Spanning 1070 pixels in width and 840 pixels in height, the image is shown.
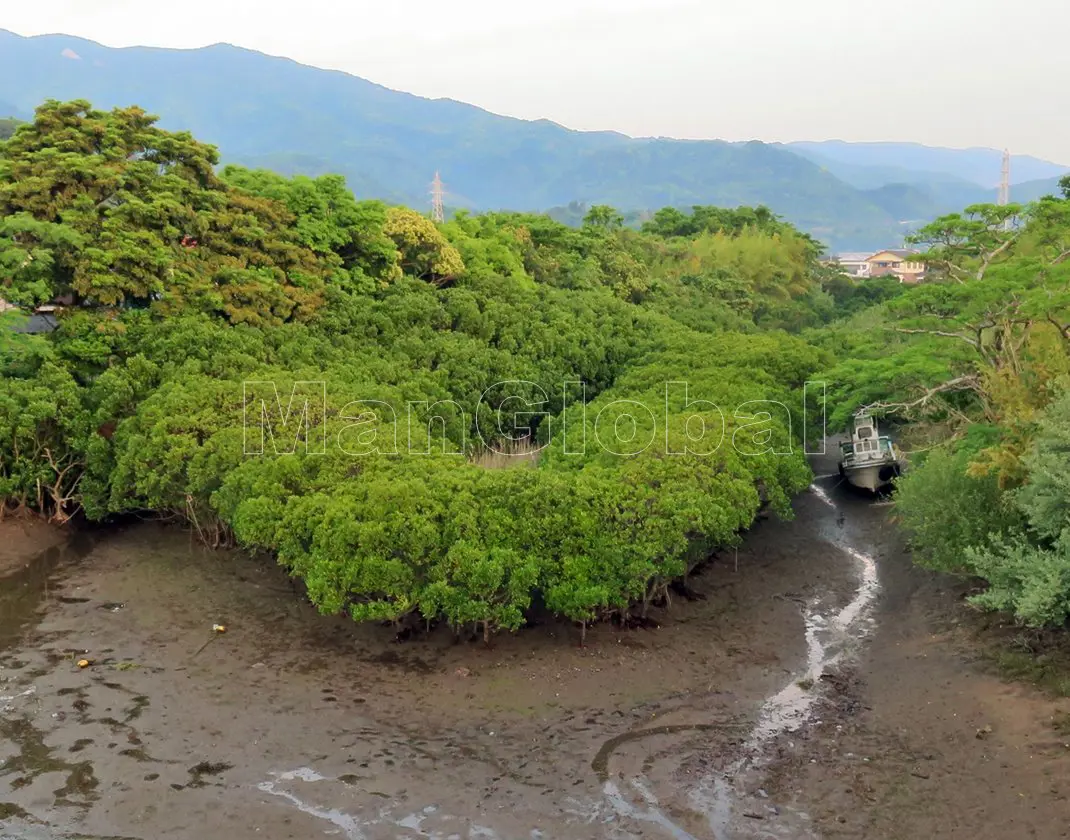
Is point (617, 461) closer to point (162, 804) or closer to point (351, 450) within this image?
point (351, 450)

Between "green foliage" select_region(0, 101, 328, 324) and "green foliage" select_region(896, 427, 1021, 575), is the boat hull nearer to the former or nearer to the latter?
"green foliage" select_region(896, 427, 1021, 575)

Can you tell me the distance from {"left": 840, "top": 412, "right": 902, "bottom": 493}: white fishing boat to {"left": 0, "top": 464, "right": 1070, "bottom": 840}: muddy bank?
7474 millimetres

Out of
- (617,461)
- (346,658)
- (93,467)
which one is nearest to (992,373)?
(617,461)

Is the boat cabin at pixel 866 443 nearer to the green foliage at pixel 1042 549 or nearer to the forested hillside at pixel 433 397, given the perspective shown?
the forested hillside at pixel 433 397

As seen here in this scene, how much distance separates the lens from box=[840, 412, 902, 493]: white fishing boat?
24.1 metres

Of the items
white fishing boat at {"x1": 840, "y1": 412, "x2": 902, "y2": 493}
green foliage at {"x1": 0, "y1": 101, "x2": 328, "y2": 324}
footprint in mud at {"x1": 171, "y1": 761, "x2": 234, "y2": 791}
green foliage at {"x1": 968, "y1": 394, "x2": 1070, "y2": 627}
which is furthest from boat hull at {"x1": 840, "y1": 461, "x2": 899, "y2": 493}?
footprint in mud at {"x1": 171, "y1": 761, "x2": 234, "y2": 791}

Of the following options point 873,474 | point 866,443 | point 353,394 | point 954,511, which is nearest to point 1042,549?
point 954,511

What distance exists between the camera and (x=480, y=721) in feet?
40.8

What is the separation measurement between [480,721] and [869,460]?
15.7 m

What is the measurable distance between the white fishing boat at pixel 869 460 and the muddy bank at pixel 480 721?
7474 millimetres

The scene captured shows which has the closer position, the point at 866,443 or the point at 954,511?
the point at 954,511

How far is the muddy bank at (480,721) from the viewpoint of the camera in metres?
10.3

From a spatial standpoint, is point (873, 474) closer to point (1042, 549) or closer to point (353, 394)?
point (1042, 549)

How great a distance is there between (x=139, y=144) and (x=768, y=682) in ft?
63.3
